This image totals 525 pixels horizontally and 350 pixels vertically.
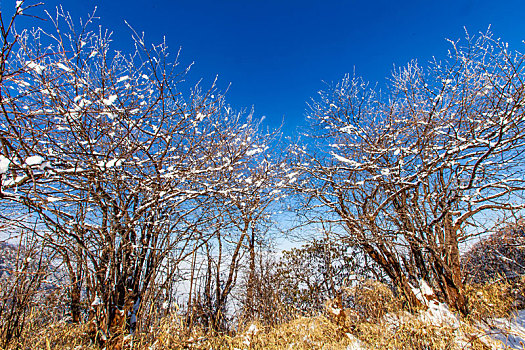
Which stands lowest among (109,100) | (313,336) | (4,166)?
(313,336)

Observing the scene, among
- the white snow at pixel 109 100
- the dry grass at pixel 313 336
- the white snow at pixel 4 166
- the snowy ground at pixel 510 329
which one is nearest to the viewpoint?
the white snow at pixel 4 166

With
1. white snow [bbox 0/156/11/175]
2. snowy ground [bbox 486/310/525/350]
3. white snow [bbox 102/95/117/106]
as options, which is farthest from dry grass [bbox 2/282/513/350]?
white snow [bbox 102/95/117/106]

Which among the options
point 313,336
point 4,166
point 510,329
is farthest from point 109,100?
point 510,329

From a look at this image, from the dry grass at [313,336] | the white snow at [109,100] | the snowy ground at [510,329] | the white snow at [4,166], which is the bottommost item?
the snowy ground at [510,329]

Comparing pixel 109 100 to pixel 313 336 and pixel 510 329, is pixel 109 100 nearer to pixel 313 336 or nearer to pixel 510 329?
pixel 313 336

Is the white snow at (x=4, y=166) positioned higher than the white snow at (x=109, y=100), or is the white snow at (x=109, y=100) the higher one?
the white snow at (x=109, y=100)

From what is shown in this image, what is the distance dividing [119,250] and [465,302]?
204 inches

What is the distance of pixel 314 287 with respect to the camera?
7.31 metres

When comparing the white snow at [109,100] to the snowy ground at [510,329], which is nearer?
the white snow at [109,100]

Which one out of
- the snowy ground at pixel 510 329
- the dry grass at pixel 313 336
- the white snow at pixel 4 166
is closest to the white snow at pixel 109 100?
the white snow at pixel 4 166

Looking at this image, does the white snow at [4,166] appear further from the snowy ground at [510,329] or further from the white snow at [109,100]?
the snowy ground at [510,329]

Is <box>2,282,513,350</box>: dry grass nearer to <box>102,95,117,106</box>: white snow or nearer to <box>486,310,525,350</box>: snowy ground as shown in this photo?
<box>486,310,525,350</box>: snowy ground

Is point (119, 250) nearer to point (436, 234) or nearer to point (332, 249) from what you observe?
point (436, 234)

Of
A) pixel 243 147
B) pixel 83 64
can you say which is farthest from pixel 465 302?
pixel 83 64
